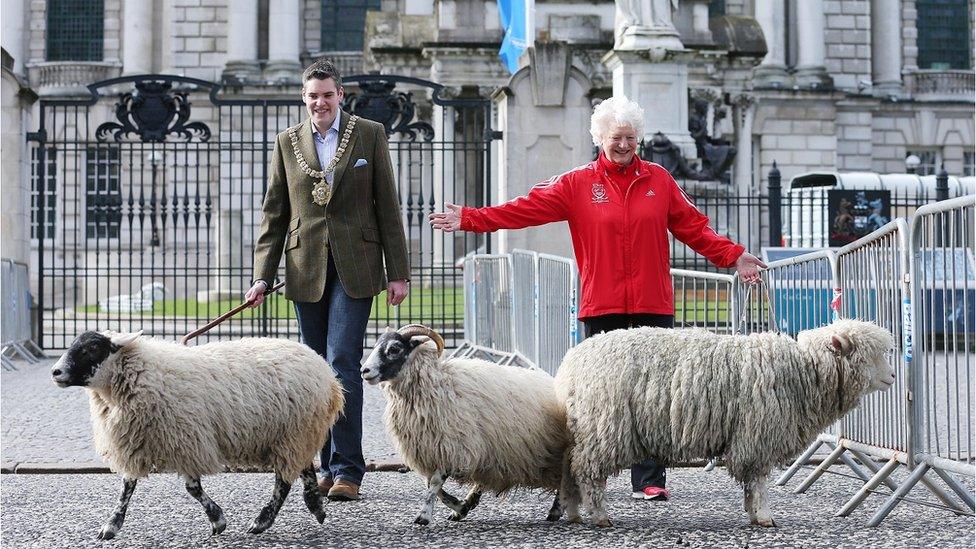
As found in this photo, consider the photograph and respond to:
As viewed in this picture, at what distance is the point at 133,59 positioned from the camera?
140 ft

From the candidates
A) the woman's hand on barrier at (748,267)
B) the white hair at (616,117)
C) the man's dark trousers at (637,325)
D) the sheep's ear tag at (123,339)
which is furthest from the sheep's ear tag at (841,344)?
the sheep's ear tag at (123,339)

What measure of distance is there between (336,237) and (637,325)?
162cm

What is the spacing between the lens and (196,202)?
18.4m

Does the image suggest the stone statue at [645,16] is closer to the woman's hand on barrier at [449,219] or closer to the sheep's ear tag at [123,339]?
the woman's hand on barrier at [449,219]

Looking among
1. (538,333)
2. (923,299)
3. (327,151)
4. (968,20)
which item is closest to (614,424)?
(923,299)

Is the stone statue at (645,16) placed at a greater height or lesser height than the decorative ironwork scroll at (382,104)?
greater

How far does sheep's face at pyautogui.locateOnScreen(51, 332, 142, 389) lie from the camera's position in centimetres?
616

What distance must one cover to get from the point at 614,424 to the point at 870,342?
4.02 feet

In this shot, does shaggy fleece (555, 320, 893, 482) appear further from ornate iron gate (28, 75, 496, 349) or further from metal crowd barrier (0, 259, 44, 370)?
metal crowd barrier (0, 259, 44, 370)

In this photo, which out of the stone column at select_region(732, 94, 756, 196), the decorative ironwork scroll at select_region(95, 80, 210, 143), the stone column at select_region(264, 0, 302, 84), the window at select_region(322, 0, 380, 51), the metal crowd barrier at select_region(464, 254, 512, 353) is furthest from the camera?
the window at select_region(322, 0, 380, 51)

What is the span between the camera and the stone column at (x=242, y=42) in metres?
41.5

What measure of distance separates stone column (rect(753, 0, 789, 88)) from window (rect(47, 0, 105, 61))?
20.7 m

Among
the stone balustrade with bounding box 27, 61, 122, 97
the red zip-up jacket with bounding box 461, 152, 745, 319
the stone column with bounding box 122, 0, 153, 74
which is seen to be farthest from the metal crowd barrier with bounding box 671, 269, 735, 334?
the stone balustrade with bounding box 27, 61, 122, 97

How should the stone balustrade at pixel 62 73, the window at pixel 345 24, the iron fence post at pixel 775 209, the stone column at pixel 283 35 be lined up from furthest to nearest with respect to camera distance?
the window at pixel 345 24, the stone balustrade at pixel 62 73, the stone column at pixel 283 35, the iron fence post at pixel 775 209
